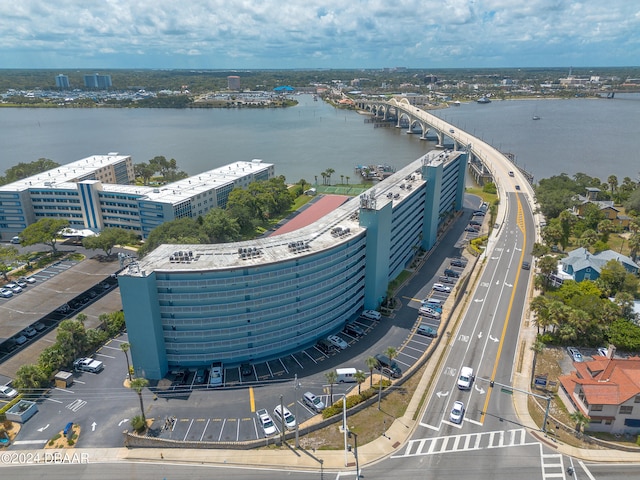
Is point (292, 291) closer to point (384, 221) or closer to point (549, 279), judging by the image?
point (384, 221)

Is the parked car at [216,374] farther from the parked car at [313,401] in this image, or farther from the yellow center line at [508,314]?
the yellow center line at [508,314]

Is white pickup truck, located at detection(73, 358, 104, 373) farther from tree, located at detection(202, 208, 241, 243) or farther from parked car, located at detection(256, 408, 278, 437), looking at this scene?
tree, located at detection(202, 208, 241, 243)

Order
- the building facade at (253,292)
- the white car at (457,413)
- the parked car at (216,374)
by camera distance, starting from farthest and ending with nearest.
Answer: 1. the parked car at (216,374)
2. the building facade at (253,292)
3. the white car at (457,413)

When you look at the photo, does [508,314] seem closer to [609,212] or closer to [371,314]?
[371,314]

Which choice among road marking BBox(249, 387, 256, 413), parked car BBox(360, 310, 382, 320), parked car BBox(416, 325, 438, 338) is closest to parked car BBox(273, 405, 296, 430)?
road marking BBox(249, 387, 256, 413)

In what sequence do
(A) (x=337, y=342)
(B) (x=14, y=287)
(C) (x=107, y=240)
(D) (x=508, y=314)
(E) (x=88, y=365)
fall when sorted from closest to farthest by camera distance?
(E) (x=88, y=365) < (A) (x=337, y=342) < (D) (x=508, y=314) < (B) (x=14, y=287) < (C) (x=107, y=240)

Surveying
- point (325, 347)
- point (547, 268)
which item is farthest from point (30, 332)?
point (547, 268)

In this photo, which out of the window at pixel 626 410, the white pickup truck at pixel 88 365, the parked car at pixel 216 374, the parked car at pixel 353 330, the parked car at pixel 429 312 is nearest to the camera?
the window at pixel 626 410

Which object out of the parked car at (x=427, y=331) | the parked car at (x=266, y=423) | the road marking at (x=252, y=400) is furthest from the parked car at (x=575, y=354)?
the road marking at (x=252, y=400)

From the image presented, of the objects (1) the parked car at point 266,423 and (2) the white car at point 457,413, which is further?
(2) the white car at point 457,413
